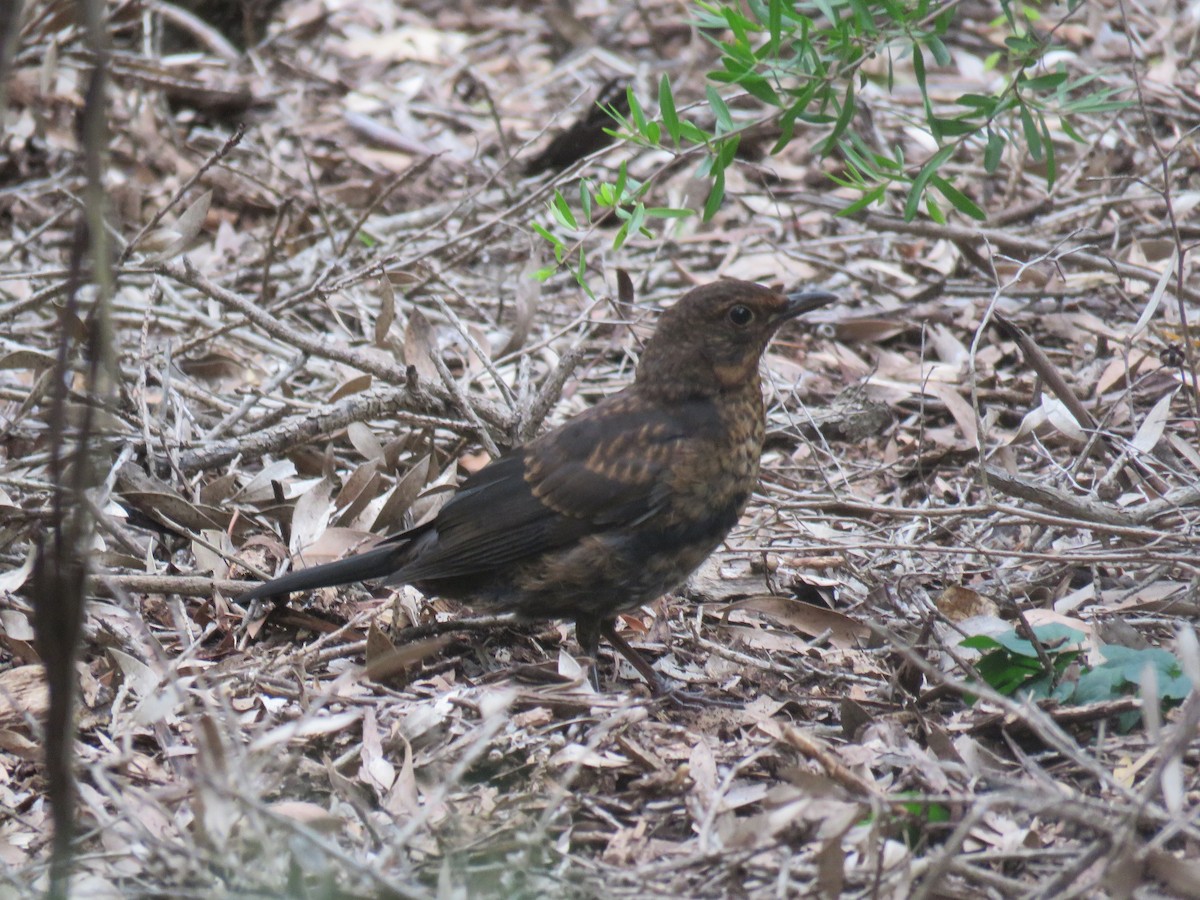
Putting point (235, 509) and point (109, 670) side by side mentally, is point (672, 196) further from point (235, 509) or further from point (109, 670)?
point (109, 670)

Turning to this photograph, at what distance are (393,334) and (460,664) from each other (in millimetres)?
2088

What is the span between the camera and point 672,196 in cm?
761

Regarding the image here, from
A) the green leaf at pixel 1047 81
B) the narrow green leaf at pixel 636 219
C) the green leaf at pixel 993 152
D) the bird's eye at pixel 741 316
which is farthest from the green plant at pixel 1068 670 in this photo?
the green leaf at pixel 1047 81

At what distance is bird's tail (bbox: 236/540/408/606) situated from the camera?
446 centimetres

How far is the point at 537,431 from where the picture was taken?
537 centimetres

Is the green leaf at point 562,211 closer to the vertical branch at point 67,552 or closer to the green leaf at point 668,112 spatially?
the green leaf at point 668,112

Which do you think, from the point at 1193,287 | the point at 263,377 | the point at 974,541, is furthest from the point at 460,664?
the point at 1193,287

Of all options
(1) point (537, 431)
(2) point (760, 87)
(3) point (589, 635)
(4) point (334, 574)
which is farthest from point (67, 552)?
(1) point (537, 431)

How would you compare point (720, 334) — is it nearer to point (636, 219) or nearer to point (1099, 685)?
point (636, 219)

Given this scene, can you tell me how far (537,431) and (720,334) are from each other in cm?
99

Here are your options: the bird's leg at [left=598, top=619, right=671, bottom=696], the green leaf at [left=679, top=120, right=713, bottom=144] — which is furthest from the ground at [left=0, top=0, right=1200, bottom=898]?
the green leaf at [left=679, top=120, right=713, bottom=144]

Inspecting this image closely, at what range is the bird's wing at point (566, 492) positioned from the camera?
4.47m

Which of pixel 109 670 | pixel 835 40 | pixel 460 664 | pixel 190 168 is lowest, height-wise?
pixel 460 664

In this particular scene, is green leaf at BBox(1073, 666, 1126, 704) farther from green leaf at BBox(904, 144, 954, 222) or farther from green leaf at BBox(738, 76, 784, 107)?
green leaf at BBox(738, 76, 784, 107)
